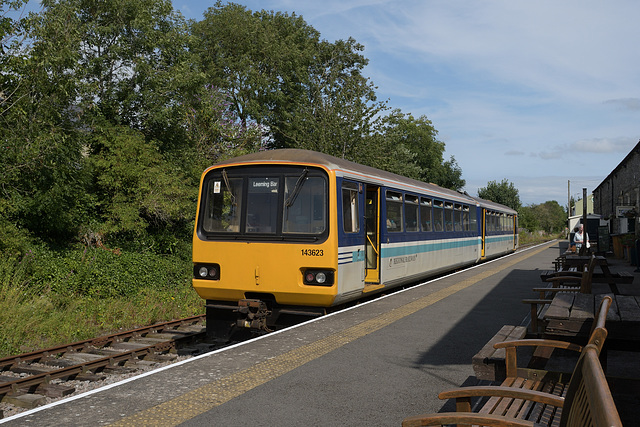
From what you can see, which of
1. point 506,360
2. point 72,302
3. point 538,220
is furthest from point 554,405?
point 538,220

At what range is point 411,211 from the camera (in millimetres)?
13734

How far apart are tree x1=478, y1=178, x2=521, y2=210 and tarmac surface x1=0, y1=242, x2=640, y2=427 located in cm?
7043

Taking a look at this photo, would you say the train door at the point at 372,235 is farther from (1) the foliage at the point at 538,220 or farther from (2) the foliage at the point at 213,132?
(1) the foliage at the point at 538,220

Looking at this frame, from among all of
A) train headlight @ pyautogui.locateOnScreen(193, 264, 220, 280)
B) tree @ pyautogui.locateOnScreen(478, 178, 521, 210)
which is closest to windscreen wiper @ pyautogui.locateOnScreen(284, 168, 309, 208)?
train headlight @ pyautogui.locateOnScreen(193, 264, 220, 280)

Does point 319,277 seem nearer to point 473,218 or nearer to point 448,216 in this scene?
→ point 448,216

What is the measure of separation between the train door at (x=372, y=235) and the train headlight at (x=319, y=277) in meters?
2.75

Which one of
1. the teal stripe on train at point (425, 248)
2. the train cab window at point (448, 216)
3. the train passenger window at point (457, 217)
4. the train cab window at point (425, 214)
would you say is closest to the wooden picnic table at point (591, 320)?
the teal stripe on train at point (425, 248)

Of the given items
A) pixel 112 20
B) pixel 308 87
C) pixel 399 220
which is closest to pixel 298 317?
pixel 399 220

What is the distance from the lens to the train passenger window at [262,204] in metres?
9.26

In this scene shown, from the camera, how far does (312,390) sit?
5328mm

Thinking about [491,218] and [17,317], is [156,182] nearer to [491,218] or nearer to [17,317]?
[17,317]

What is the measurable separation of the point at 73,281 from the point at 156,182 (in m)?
4.95

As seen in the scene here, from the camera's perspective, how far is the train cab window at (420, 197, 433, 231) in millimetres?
14688

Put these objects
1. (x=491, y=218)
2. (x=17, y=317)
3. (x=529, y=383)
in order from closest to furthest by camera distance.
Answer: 1. (x=529, y=383)
2. (x=17, y=317)
3. (x=491, y=218)
